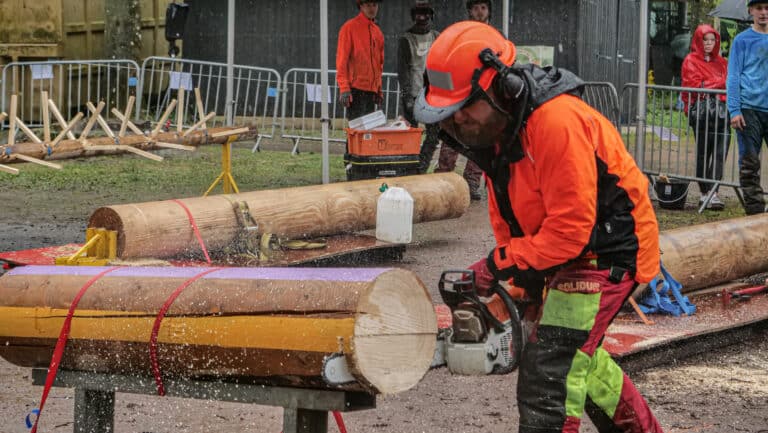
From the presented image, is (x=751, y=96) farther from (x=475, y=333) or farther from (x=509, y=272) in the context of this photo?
(x=475, y=333)

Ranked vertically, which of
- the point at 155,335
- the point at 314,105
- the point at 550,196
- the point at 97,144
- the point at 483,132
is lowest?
the point at 155,335

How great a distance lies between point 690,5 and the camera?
2952 cm

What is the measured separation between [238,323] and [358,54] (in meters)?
8.60

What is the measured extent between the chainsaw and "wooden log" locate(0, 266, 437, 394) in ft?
0.27

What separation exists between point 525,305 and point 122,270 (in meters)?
1.56

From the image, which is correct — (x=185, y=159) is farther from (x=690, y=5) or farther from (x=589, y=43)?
(x=690, y=5)

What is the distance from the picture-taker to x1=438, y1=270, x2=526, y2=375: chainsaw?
3820mm

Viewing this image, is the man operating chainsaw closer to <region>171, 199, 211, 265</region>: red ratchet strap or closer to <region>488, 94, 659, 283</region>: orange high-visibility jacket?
<region>488, 94, 659, 283</region>: orange high-visibility jacket

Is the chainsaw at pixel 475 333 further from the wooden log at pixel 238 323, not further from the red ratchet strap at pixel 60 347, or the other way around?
the red ratchet strap at pixel 60 347

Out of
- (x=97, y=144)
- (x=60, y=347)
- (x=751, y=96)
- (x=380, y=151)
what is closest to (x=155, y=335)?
(x=60, y=347)

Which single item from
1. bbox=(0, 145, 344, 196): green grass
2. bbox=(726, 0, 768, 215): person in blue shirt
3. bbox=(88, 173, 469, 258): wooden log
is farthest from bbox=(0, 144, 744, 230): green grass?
bbox=(88, 173, 469, 258): wooden log

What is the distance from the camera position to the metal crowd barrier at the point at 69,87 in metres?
17.3

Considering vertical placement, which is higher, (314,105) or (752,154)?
(314,105)

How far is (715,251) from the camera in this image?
307 inches
